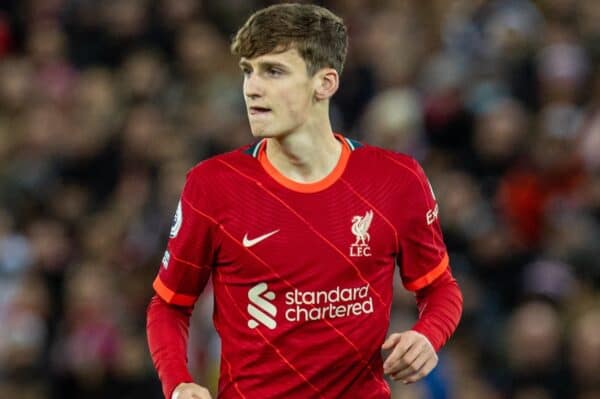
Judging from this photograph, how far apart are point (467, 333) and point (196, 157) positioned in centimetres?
283

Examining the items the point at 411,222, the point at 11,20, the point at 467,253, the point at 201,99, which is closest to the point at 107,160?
the point at 201,99

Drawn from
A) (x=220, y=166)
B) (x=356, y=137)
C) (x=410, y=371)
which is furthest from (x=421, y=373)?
(x=356, y=137)

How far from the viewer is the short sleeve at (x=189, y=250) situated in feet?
15.2

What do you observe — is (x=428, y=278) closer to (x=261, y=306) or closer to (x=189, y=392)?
(x=261, y=306)

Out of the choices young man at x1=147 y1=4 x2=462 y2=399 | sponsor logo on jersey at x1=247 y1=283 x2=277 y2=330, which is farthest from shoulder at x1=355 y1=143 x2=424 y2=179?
sponsor logo on jersey at x1=247 y1=283 x2=277 y2=330

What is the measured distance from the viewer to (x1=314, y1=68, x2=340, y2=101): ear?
186 inches

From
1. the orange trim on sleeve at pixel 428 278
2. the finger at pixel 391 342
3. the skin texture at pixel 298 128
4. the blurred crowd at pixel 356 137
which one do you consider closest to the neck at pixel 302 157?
the skin texture at pixel 298 128

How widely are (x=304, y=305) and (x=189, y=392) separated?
51 cm

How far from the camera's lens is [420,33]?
35.1 feet

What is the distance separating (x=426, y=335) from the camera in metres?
4.63

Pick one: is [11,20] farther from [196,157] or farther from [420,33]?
[420,33]

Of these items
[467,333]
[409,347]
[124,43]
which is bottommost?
[467,333]

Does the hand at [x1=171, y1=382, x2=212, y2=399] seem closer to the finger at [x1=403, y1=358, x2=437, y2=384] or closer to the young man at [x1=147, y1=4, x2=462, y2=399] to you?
the young man at [x1=147, y1=4, x2=462, y2=399]

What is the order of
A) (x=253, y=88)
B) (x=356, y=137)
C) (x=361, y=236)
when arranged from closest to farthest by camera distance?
(x=253, y=88) < (x=361, y=236) < (x=356, y=137)
